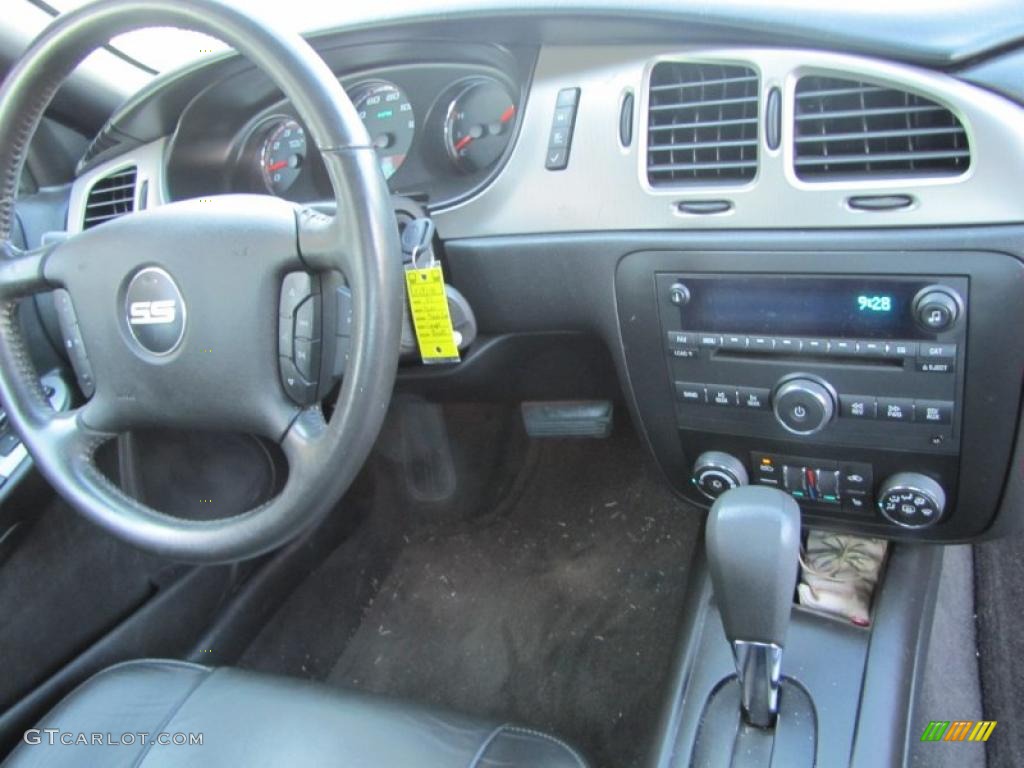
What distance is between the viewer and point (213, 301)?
98cm

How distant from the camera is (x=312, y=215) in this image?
37.6 inches

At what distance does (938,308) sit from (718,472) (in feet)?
1.12

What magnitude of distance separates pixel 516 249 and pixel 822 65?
1.43 feet

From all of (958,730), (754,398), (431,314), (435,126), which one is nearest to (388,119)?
(435,126)

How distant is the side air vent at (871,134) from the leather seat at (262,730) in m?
0.70

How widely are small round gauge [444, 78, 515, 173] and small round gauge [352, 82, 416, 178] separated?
0.07 m

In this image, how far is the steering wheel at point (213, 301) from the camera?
90cm

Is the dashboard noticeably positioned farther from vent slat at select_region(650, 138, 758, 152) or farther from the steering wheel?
the steering wheel

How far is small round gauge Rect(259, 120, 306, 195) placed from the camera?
150 cm

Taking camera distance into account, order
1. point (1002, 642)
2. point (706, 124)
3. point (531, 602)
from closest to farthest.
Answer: point (706, 124) → point (1002, 642) → point (531, 602)

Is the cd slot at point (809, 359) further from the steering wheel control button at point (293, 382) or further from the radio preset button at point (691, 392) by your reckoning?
the steering wheel control button at point (293, 382)

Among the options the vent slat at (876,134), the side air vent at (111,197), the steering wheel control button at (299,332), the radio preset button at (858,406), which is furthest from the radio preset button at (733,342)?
the side air vent at (111,197)

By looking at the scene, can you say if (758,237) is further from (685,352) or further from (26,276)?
(26,276)

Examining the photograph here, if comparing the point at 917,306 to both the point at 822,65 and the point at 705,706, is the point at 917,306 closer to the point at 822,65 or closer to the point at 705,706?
the point at 822,65
